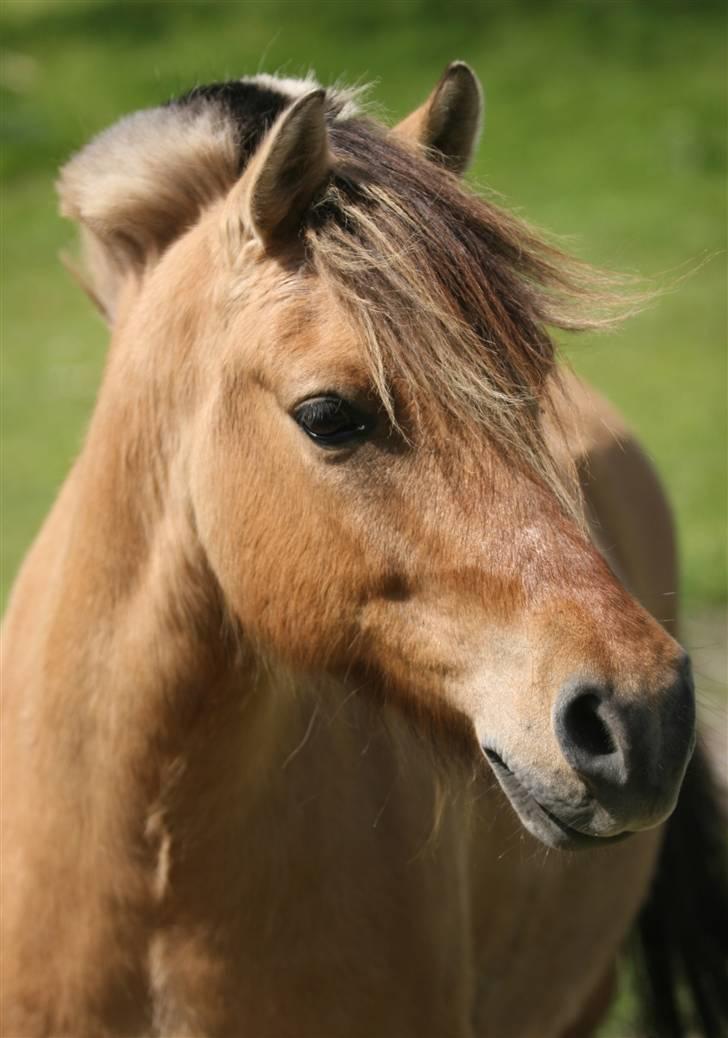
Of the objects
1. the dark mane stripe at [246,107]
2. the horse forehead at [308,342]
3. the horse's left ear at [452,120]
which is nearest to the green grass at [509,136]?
the horse's left ear at [452,120]

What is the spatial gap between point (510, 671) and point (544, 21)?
18.4 m

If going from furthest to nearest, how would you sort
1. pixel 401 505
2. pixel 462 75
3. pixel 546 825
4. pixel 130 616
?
1. pixel 462 75
2. pixel 130 616
3. pixel 401 505
4. pixel 546 825

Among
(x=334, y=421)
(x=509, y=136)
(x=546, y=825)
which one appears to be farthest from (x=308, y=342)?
(x=509, y=136)

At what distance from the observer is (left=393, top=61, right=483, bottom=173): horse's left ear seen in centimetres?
288

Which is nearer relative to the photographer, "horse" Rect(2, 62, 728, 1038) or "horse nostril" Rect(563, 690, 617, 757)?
"horse nostril" Rect(563, 690, 617, 757)

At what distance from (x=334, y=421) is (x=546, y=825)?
75 cm

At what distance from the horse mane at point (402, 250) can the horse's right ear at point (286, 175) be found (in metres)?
0.04

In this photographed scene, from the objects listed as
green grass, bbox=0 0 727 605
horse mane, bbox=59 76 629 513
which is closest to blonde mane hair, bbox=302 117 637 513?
horse mane, bbox=59 76 629 513

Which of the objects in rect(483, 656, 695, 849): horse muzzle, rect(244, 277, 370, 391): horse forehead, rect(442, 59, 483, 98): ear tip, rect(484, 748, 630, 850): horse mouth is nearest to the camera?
rect(483, 656, 695, 849): horse muzzle

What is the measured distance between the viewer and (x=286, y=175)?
99.7 inches

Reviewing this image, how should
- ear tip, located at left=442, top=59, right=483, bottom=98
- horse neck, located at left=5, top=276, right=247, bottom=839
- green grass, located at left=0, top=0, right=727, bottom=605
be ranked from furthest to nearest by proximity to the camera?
green grass, located at left=0, top=0, right=727, bottom=605
ear tip, located at left=442, top=59, right=483, bottom=98
horse neck, located at left=5, top=276, right=247, bottom=839

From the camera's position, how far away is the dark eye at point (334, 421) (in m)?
2.43

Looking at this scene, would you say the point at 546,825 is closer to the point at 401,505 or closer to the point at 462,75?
the point at 401,505

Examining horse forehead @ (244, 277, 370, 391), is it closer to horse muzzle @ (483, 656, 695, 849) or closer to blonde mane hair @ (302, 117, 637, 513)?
blonde mane hair @ (302, 117, 637, 513)
